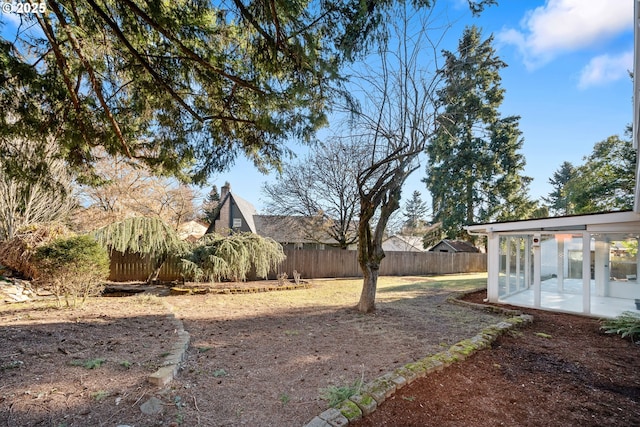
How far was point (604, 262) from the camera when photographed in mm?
9695

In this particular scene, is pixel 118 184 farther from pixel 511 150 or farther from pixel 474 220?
pixel 511 150

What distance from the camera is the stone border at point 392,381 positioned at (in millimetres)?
2539

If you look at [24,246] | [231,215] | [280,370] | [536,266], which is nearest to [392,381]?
[280,370]

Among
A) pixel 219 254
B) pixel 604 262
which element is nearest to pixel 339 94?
pixel 219 254

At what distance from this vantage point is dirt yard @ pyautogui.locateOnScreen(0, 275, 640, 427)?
2.60 m

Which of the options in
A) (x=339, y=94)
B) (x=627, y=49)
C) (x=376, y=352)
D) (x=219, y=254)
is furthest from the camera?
(x=219, y=254)

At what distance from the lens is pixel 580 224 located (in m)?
7.27

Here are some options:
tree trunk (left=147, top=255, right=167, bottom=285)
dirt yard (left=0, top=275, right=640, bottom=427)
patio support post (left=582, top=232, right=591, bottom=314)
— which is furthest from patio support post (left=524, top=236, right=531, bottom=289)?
tree trunk (left=147, top=255, right=167, bottom=285)

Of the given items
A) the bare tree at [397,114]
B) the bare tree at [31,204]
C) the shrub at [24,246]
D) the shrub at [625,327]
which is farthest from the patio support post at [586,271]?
the shrub at [24,246]

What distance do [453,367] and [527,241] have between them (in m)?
7.02

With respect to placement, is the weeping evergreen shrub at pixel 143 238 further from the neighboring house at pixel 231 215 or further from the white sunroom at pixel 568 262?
the neighboring house at pixel 231 215

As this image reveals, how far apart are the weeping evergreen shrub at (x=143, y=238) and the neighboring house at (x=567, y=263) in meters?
9.11

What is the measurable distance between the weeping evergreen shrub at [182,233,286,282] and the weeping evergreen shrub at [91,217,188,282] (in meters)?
0.54

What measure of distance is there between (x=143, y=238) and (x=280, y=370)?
7.41 m
